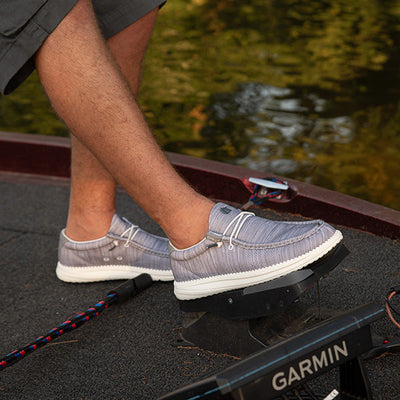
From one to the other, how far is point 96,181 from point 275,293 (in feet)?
2.32

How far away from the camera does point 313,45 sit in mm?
5820

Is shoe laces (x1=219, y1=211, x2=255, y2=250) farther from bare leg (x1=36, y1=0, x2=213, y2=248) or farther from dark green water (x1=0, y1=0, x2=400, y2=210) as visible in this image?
dark green water (x1=0, y1=0, x2=400, y2=210)

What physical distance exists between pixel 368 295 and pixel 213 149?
213 centimetres

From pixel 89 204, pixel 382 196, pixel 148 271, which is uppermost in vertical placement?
pixel 89 204

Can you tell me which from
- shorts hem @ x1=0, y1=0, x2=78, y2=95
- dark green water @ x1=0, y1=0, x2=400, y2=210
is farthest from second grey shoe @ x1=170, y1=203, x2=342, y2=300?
dark green water @ x1=0, y1=0, x2=400, y2=210

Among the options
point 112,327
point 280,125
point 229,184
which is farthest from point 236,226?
point 280,125

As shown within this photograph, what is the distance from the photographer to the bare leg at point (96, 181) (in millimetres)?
1689

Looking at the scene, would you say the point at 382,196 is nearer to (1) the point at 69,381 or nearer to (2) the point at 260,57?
(1) the point at 69,381

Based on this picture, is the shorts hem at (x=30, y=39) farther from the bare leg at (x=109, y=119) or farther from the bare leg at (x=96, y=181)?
the bare leg at (x=96, y=181)

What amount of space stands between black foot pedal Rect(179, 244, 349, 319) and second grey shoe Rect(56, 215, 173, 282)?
44 centimetres

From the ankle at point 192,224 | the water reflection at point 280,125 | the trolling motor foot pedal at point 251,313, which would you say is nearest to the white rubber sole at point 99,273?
the trolling motor foot pedal at point 251,313

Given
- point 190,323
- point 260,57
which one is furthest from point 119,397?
point 260,57

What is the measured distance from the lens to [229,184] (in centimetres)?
228

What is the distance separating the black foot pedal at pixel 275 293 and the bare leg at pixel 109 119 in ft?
0.52
